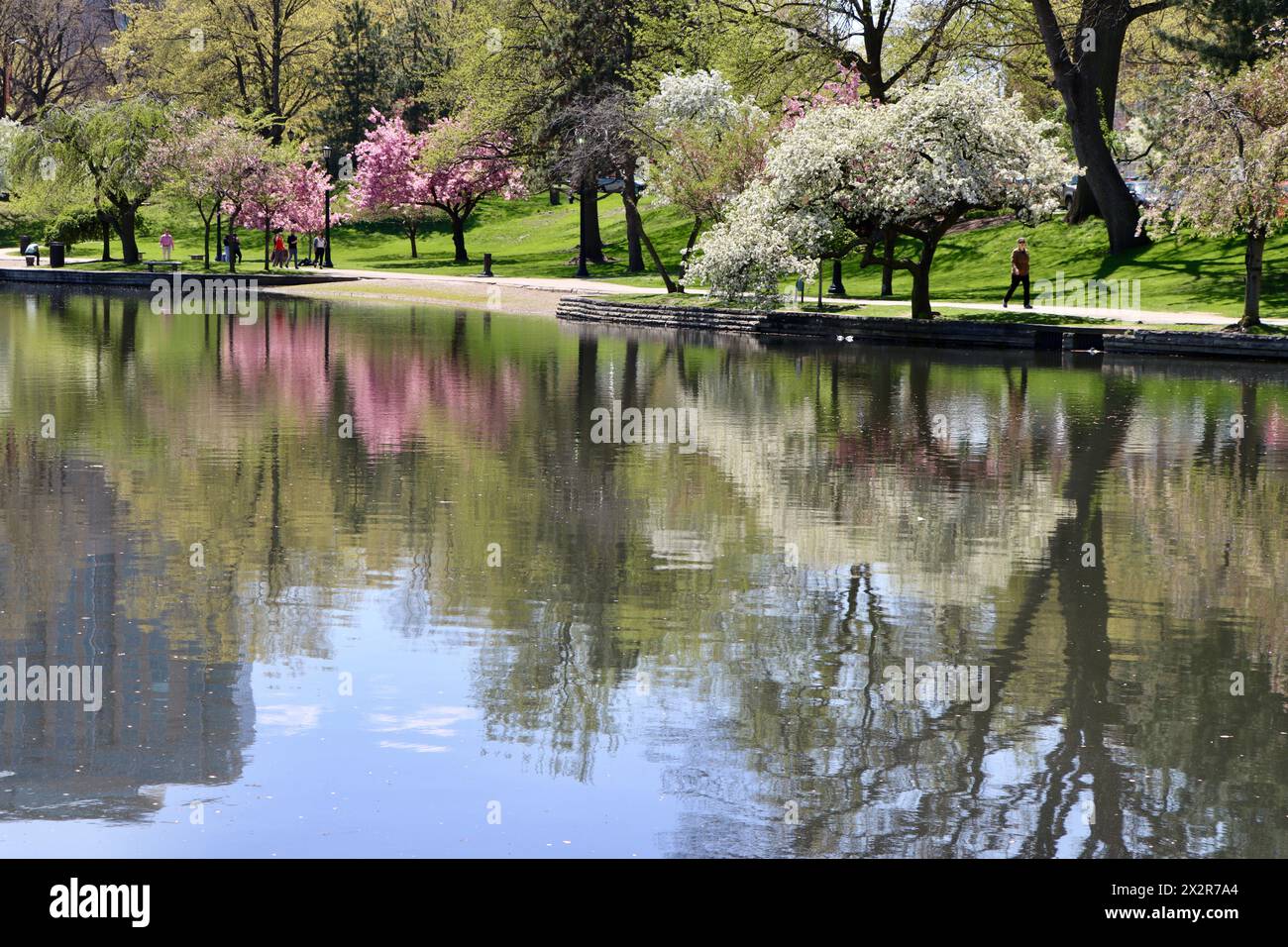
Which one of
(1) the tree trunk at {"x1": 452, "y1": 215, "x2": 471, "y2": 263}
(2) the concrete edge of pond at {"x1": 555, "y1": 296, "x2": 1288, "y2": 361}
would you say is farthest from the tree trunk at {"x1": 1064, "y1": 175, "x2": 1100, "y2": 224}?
(1) the tree trunk at {"x1": 452, "y1": 215, "x2": 471, "y2": 263}

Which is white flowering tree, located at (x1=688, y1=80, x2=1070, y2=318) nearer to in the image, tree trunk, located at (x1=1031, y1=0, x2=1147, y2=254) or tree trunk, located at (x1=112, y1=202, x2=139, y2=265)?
tree trunk, located at (x1=1031, y1=0, x2=1147, y2=254)

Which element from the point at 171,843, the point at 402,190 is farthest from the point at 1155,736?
the point at 402,190

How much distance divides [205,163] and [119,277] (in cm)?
537

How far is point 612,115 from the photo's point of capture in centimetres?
4953

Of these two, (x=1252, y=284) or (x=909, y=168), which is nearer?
(x=1252, y=284)

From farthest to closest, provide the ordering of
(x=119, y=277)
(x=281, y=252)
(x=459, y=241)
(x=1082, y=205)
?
(x=459, y=241), (x=281, y=252), (x=119, y=277), (x=1082, y=205)

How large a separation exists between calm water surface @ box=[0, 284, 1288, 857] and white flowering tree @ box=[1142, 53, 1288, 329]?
10.3 metres

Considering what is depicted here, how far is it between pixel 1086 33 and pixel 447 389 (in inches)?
1115

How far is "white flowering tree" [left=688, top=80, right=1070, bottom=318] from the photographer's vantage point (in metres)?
34.9

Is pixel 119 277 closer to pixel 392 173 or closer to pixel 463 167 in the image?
pixel 463 167

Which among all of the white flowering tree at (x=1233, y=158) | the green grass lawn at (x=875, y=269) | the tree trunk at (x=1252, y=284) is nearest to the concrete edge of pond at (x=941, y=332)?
the tree trunk at (x=1252, y=284)

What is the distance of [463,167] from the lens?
65750mm

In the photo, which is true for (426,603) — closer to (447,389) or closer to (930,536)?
(930,536)

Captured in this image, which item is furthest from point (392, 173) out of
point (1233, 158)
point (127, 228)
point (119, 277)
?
point (1233, 158)
